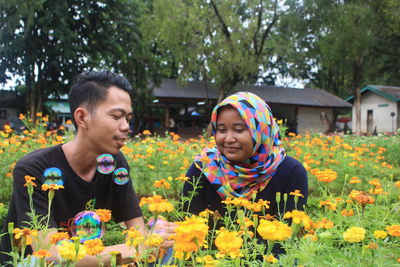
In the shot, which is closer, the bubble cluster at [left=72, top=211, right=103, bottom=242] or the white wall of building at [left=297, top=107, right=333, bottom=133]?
the bubble cluster at [left=72, top=211, right=103, bottom=242]

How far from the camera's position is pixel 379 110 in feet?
77.5

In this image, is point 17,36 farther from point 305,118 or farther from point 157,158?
point 305,118

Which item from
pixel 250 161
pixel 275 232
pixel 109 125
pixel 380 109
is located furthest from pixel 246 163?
pixel 380 109

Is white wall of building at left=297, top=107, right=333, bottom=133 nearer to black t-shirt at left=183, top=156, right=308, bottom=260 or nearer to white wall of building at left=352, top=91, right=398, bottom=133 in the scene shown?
Result: white wall of building at left=352, top=91, right=398, bottom=133

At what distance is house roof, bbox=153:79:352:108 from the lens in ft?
72.0

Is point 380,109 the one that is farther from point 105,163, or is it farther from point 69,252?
point 69,252

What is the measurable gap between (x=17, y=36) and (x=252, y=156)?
47.9 feet

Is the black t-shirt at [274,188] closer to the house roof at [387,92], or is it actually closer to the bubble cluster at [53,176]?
the bubble cluster at [53,176]

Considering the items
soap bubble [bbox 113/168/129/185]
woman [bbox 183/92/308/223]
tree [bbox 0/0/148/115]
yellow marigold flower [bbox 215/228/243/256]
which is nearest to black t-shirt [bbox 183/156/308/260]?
woman [bbox 183/92/308/223]

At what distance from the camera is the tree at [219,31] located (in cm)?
1847

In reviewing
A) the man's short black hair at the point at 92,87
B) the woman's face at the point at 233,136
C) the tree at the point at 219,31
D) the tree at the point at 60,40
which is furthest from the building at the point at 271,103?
the man's short black hair at the point at 92,87

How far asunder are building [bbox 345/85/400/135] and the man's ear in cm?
2189

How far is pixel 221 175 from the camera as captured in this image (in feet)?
7.34

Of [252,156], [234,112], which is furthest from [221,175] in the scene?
[234,112]
